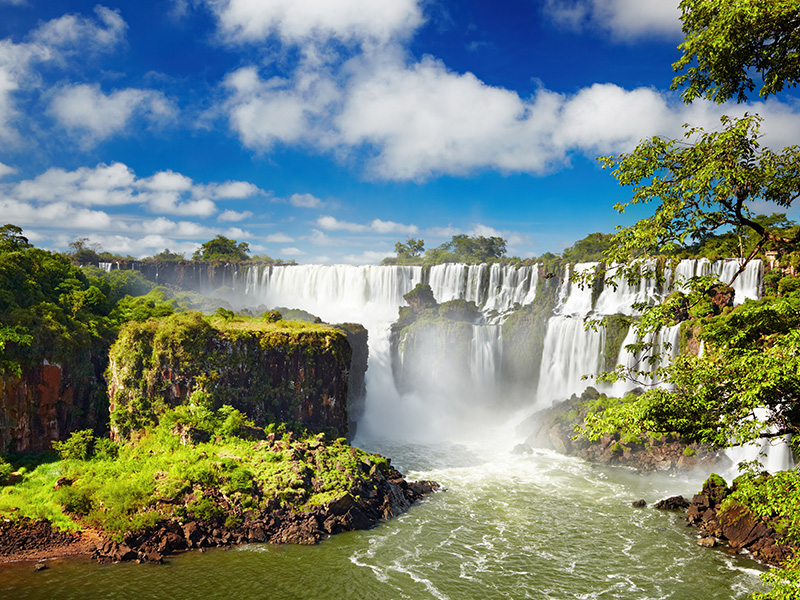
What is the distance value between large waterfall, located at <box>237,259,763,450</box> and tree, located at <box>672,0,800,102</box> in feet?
96.7

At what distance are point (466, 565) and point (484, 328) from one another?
3189 cm

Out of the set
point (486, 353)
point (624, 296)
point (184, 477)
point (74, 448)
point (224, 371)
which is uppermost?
point (624, 296)

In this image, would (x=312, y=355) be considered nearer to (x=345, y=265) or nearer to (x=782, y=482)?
(x=782, y=482)

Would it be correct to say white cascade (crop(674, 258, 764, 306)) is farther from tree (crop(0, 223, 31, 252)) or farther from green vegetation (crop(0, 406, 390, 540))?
tree (crop(0, 223, 31, 252))

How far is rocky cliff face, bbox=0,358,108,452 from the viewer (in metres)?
27.5

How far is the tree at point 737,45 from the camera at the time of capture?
7.70 m

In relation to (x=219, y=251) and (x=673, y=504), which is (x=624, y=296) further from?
(x=219, y=251)

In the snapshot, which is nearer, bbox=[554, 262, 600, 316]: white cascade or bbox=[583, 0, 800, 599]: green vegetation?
bbox=[583, 0, 800, 599]: green vegetation

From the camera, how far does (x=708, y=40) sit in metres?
8.32

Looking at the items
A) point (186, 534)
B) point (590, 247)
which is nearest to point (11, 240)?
point (186, 534)

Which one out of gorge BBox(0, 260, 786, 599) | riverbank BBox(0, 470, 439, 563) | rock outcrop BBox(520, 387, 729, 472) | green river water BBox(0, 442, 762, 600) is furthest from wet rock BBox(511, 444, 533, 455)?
riverbank BBox(0, 470, 439, 563)

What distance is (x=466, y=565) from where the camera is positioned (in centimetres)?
2086

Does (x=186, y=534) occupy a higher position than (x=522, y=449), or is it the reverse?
(x=522, y=449)

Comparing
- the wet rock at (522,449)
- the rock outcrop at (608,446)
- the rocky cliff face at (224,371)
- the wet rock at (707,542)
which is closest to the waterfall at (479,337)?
the rock outcrop at (608,446)
